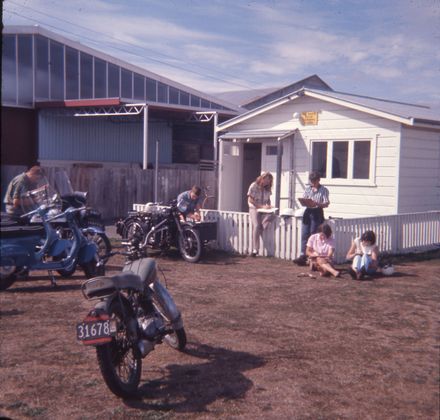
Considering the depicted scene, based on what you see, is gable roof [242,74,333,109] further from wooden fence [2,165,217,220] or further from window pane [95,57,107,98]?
wooden fence [2,165,217,220]

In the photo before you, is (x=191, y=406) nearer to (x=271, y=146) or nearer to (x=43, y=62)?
(x=271, y=146)

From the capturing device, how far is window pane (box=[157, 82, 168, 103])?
92.8 feet

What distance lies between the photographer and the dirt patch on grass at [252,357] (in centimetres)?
464

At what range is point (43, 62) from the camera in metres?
24.9

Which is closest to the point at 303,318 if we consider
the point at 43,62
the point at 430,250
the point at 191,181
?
the point at 430,250

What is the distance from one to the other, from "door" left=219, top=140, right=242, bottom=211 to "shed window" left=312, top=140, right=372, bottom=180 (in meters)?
2.80

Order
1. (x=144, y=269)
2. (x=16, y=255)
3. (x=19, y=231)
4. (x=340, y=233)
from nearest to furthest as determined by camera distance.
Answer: (x=144, y=269) < (x=19, y=231) < (x=16, y=255) < (x=340, y=233)

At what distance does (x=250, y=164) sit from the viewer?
57.4ft

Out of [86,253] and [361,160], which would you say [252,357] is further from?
[361,160]

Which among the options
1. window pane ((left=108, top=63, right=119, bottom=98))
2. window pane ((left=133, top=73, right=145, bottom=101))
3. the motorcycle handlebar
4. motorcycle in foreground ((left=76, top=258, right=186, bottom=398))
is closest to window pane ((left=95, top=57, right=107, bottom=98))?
window pane ((left=108, top=63, right=119, bottom=98))

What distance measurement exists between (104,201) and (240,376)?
14382 millimetres

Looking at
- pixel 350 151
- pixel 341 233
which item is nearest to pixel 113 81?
pixel 350 151

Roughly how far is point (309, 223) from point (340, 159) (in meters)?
3.98

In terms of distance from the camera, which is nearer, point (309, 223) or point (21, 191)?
point (21, 191)
